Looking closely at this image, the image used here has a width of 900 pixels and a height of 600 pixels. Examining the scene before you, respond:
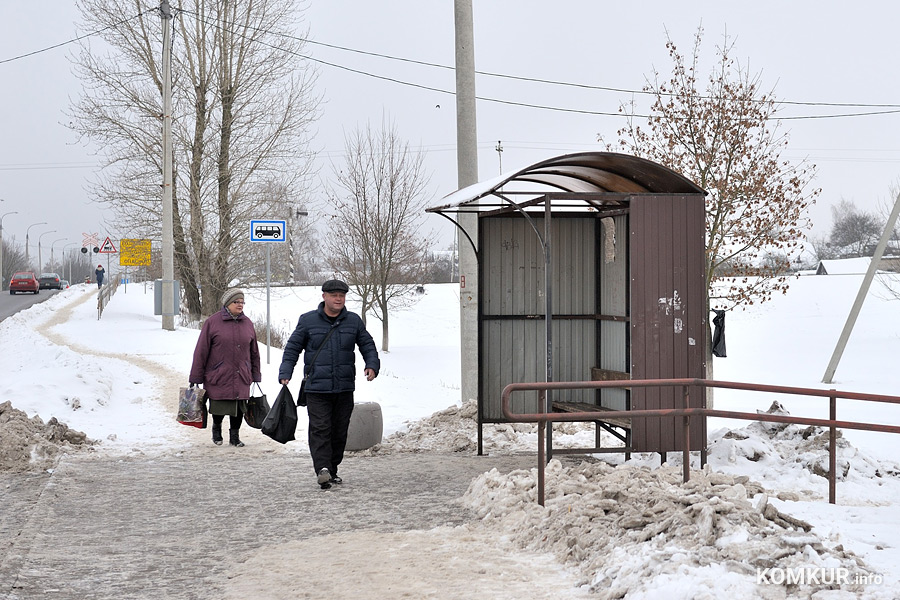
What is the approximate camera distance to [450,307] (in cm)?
5791

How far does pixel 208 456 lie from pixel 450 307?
4802cm

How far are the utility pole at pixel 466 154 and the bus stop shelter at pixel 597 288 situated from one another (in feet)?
4.53

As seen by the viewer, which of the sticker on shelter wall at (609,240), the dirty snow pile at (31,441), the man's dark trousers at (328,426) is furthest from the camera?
the sticker on shelter wall at (609,240)

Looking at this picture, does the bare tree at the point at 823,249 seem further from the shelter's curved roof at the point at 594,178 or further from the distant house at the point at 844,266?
the shelter's curved roof at the point at 594,178

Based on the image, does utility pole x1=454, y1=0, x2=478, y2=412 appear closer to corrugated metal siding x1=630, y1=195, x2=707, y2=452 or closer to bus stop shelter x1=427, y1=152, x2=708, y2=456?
bus stop shelter x1=427, y1=152, x2=708, y2=456

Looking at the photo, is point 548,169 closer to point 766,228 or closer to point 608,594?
point 608,594

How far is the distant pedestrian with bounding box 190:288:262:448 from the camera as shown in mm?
10352

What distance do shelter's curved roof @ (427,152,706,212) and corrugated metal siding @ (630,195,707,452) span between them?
0.92ft

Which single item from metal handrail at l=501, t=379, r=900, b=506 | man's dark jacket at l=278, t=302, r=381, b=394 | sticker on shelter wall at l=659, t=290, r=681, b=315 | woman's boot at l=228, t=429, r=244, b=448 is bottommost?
woman's boot at l=228, t=429, r=244, b=448

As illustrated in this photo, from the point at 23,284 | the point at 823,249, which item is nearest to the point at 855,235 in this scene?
the point at 823,249

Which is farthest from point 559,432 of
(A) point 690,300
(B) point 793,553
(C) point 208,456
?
(B) point 793,553

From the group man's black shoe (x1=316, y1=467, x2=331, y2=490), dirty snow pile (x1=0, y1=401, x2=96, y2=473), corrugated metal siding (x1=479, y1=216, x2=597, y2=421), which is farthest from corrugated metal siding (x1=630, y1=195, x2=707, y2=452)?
dirty snow pile (x1=0, y1=401, x2=96, y2=473)

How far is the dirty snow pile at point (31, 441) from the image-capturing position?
30.1 feet

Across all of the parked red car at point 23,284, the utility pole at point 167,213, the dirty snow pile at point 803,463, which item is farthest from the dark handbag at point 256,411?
the parked red car at point 23,284
